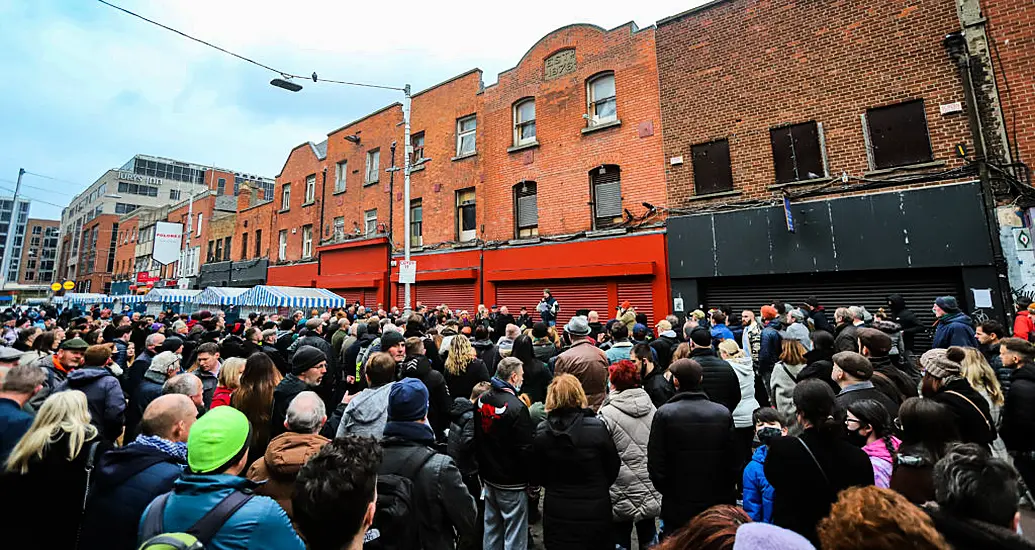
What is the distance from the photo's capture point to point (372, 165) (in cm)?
2144

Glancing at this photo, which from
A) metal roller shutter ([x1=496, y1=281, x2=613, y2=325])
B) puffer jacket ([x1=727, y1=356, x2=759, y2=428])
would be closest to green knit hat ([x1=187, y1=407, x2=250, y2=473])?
puffer jacket ([x1=727, y1=356, x2=759, y2=428])

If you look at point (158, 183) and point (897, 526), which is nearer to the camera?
point (897, 526)

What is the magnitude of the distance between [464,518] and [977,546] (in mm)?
2373

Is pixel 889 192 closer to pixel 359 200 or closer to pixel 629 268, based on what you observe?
pixel 629 268

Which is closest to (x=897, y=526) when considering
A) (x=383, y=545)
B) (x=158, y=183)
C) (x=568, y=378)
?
(x=383, y=545)

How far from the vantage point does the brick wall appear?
32.0 feet

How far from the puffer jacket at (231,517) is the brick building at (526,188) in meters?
11.6

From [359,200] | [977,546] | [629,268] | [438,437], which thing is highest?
[359,200]

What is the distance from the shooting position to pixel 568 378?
3.49 m

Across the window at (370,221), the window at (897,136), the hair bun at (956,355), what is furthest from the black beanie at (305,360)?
the window at (370,221)

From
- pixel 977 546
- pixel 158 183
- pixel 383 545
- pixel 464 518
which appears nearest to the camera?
pixel 977 546

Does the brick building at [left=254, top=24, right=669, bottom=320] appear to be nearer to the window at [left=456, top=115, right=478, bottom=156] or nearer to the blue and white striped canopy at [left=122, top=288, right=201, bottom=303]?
the window at [left=456, top=115, right=478, bottom=156]

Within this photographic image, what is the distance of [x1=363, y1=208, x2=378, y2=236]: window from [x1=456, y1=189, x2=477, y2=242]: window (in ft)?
17.2

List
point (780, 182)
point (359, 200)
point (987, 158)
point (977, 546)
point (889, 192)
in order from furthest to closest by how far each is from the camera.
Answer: point (359, 200)
point (780, 182)
point (889, 192)
point (987, 158)
point (977, 546)
